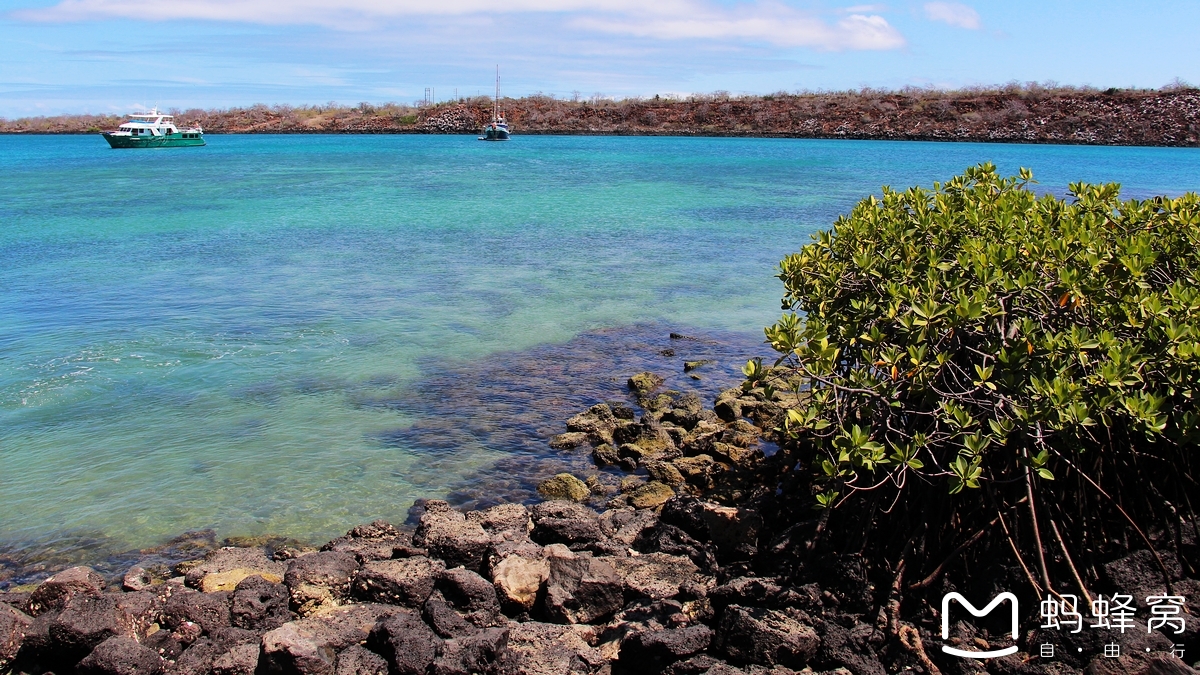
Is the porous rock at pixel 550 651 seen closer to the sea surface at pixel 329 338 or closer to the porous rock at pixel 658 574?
the porous rock at pixel 658 574

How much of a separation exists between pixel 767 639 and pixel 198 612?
146 inches

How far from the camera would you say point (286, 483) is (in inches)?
352

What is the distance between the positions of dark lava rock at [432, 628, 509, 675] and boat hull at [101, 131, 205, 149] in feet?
252

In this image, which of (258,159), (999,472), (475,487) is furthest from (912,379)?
(258,159)

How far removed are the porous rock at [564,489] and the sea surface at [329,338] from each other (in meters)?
0.20

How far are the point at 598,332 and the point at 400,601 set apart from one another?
9.01 meters

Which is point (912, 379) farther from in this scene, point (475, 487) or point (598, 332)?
point (598, 332)

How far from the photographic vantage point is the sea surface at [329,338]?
8797 mm

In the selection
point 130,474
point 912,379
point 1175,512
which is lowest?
point 130,474

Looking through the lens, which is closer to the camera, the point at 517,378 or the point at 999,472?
the point at 999,472

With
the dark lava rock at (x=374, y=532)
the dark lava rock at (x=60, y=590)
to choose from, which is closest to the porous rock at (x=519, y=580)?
the dark lava rock at (x=374, y=532)

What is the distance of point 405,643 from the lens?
5.14 m

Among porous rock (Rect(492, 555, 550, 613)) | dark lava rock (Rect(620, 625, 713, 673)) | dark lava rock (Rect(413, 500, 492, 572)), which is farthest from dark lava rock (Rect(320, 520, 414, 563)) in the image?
dark lava rock (Rect(620, 625, 713, 673))

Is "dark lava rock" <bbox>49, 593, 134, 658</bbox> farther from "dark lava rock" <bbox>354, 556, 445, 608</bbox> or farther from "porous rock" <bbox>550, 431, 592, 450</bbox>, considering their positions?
"porous rock" <bbox>550, 431, 592, 450</bbox>
